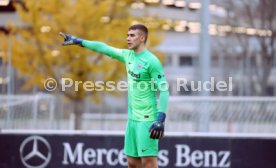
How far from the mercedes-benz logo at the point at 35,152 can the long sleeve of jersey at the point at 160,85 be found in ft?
13.5

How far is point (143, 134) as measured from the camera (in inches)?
292

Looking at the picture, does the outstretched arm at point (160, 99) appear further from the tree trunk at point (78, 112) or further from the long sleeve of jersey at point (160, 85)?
the tree trunk at point (78, 112)

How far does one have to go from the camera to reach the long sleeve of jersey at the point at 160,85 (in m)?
7.17

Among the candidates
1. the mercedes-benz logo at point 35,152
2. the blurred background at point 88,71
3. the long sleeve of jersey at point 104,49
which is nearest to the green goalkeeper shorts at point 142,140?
the long sleeve of jersey at point 104,49

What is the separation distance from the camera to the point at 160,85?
23.6 ft

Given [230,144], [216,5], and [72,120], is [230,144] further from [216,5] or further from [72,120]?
[216,5]

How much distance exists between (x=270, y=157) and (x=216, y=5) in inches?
595

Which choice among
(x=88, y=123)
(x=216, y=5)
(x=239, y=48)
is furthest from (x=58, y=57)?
(x=239, y=48)

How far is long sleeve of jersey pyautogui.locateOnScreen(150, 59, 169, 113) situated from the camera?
282 inches

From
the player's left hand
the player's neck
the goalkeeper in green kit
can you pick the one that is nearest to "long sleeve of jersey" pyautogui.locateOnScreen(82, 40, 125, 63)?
the goalkeeper in green kit

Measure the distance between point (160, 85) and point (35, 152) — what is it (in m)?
4.35

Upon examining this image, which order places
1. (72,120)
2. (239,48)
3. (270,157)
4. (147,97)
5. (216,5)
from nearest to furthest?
(147,97), (270,157), (72,120), (216,5), (239,48)

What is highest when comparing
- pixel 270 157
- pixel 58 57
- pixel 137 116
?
pixel 58 57

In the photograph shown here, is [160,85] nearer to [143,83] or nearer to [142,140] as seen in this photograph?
[143,83]
